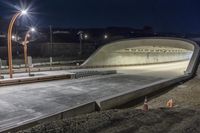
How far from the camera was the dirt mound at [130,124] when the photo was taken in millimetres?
7449

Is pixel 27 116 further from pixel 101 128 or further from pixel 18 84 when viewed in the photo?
pixel 18 84

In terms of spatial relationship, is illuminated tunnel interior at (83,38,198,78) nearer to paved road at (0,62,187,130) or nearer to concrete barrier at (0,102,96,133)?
paved road at (0,62,187,130)

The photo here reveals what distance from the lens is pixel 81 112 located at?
10.8 meters

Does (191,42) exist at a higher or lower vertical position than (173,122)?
higher

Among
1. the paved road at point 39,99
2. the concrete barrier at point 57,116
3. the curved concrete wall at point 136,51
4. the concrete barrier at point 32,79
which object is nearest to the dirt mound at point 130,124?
the concrete barrier at point 57,116

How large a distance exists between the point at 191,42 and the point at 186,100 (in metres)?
21.0

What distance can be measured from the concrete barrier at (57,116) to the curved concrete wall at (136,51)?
78.3 ft

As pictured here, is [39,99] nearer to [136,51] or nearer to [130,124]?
[130,124]

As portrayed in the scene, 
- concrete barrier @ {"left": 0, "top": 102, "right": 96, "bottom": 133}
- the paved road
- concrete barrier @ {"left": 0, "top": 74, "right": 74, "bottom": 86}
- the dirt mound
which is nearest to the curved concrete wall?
concrete barrier @ {"left": 0, "top": 74, "right": 74, "bottom": 86}

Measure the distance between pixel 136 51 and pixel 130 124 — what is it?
38.0 meters

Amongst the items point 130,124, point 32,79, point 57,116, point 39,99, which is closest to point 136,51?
point 32,79

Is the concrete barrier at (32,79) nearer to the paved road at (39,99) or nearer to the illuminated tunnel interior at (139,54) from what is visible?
the paved road at (39,99)

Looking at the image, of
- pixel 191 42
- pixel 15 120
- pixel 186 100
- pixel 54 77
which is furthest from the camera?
pixel 191 42

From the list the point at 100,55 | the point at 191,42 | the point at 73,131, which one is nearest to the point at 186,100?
the point at 73,131
